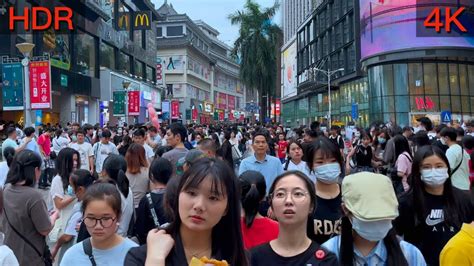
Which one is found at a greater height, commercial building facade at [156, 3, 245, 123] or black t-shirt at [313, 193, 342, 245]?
commercial building facade at [156, 3, 245, 123]

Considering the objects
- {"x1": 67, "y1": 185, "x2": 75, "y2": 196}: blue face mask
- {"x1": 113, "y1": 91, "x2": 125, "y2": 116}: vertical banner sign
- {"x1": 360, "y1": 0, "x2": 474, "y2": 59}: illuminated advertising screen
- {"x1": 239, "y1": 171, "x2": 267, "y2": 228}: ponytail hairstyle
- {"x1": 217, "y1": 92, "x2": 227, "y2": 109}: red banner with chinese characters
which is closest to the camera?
{"x1": 239, "y1": 171, "x2": 267, "y2": 228}: ponytail hairstyle

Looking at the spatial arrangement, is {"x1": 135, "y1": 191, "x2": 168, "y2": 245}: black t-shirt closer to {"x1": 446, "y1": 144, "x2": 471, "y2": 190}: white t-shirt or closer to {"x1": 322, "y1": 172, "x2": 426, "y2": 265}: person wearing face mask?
{"x1": 322, "y1": 172, "x2": 426, "y2": 265}: person wearing face mask

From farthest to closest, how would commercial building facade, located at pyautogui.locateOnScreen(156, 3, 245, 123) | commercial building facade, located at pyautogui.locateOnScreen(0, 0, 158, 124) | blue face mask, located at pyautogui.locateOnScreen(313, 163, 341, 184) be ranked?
commercial building facade, located at pyautogui.locateOnScreen(156, 3, 245, 123), commercial building facade, located at pyautogui.locateOnScreen(0, 0, 158, 124), blue face mask, located at pyautogui.locateOnScreen(313, 163, 341, 184)

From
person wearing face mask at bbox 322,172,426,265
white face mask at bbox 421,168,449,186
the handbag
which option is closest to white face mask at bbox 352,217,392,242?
person wearing face mask at bbox 322,172,426,265

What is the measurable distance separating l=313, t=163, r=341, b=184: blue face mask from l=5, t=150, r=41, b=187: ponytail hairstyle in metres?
2.51

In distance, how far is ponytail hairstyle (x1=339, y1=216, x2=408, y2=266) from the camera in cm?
Answer: 256

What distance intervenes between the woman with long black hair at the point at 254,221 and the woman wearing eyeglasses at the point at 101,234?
2.77 feet

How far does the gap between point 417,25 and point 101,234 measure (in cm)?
3648

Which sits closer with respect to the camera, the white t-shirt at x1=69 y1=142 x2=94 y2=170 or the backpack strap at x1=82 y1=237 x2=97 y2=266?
the backpack strap at x1=82 y1=237 x2=97 y2=266

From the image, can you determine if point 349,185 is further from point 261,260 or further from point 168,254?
point 168,254

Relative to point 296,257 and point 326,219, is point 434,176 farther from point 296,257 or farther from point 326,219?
point 296,257

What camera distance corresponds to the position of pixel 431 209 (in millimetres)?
3490

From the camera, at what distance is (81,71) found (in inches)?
1284

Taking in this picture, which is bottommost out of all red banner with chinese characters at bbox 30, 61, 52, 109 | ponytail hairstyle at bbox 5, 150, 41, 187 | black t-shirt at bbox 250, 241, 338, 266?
black t-shirt at bbox 250, 241, 338, 266
